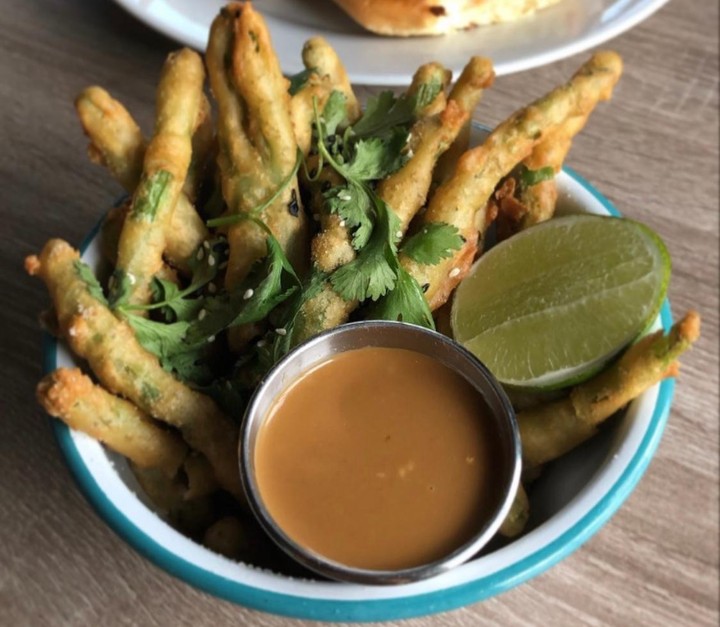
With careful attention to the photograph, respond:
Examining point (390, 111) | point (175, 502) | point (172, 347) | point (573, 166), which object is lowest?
point (573, 166)

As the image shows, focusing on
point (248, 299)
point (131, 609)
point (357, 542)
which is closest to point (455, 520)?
point (357, 542)

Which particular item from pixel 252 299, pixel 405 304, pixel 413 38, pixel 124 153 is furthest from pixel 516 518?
pixel 413 38

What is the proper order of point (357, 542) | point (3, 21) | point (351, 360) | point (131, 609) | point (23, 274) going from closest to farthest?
1. point (357, 542)
2. point (351, 360)
3. point (131, 609)
4. point (23, 274)
5. point (3, 21)

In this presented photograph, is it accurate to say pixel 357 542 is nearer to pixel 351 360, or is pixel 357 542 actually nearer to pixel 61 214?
pixel 351 360

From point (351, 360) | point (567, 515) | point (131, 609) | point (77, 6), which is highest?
point (77, 6)

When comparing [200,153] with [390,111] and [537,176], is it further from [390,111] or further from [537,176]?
[537,176]

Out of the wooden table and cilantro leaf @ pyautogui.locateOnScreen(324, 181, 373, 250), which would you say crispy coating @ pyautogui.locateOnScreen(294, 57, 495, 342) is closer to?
cilantro leaf @ pyautogui.locateOnScreen(324, 181, 373, 250)
